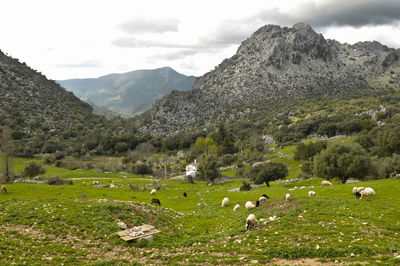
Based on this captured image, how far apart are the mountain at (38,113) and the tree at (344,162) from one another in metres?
117

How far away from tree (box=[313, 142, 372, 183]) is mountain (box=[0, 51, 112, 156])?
384ft

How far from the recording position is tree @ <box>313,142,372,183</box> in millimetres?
47469

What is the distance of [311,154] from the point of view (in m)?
104

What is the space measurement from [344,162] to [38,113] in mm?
163777

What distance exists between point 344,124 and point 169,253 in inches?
5978

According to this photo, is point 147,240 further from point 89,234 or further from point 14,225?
point 14,225

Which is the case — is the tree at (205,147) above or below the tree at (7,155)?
below

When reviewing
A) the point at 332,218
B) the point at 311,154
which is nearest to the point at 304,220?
the point at 332,218

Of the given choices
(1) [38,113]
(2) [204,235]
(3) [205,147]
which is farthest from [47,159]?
(2) [204,235]

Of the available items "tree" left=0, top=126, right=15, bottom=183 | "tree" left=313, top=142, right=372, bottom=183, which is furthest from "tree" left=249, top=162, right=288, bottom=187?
"tree" left=0, top=126, right=15, bottom=183

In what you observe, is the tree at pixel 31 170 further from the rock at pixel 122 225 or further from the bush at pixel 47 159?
the rock at pixel 122 225

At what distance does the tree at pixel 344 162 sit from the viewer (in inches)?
1869

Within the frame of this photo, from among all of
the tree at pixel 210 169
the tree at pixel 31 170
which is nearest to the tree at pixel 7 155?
the tree at pixel 31 170

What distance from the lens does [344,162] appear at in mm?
48156
